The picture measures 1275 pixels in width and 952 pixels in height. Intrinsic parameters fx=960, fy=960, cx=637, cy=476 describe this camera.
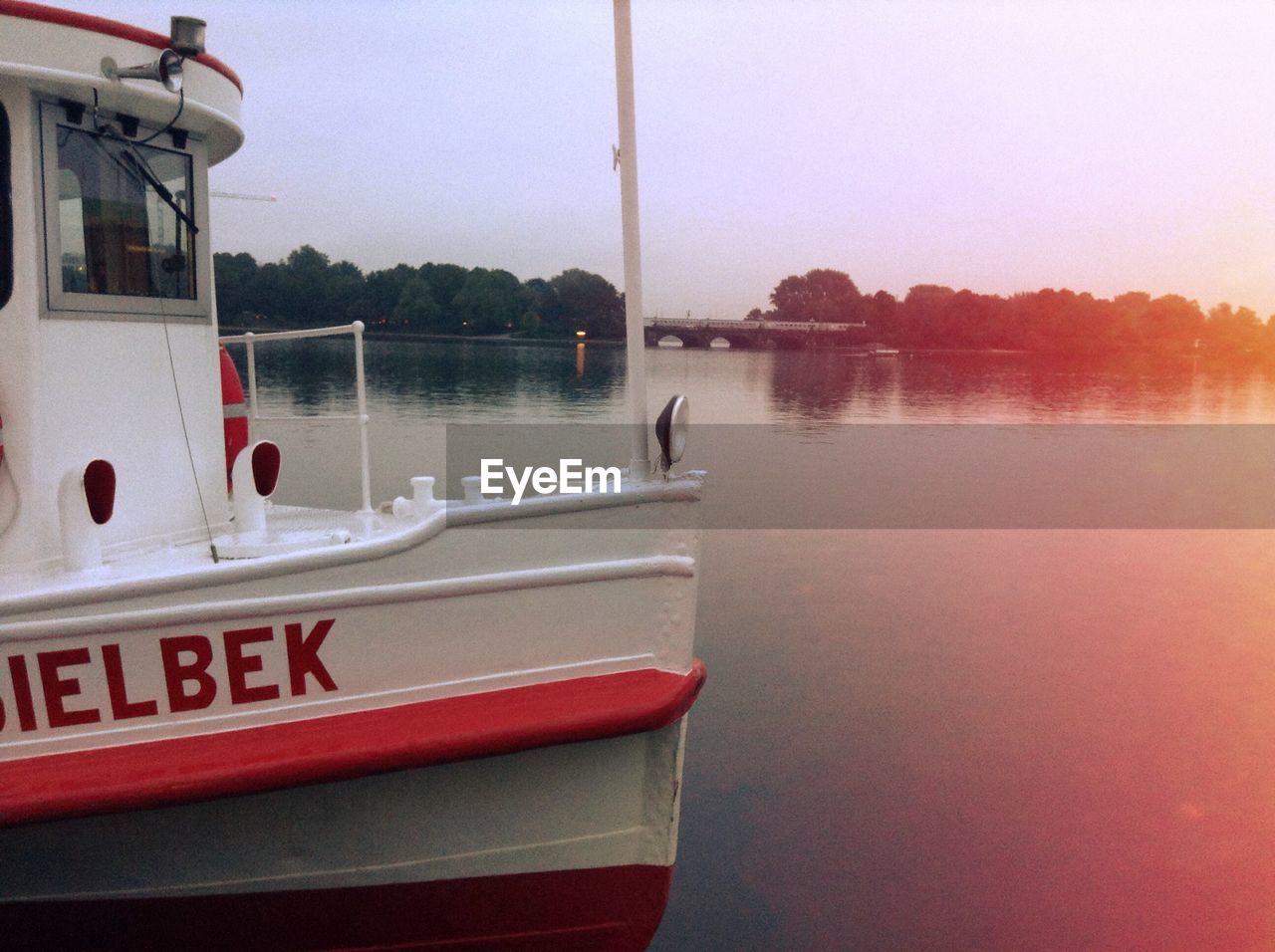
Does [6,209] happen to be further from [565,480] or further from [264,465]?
[565,480]

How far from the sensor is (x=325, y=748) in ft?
10.5

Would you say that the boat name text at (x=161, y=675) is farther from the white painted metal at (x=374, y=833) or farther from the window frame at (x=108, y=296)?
the window frame at (x=108, y=296)

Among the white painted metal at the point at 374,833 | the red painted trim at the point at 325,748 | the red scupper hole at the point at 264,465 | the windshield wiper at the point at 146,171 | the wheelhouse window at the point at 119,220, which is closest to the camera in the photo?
the red painted trim at the point at 325,748

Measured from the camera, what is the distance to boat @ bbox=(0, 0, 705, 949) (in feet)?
10.5

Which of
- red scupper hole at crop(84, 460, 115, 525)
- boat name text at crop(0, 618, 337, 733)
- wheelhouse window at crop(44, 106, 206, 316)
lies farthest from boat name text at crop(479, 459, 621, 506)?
wheelhouse window at crop(44, 106, 206, 316)

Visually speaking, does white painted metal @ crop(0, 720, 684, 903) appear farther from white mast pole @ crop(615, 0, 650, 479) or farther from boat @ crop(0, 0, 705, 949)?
white mast pole @ crop(615, 0, 650, 479)

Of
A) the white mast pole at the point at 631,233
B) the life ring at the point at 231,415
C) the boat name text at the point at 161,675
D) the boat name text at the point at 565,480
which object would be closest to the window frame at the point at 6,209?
the life ring at the point at 231,415

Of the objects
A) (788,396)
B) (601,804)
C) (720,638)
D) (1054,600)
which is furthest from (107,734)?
(788,396)

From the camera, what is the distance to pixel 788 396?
5109 centimetres

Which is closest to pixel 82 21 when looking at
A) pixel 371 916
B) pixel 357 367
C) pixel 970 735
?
pixel 357 367

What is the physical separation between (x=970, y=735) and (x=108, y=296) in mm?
8660

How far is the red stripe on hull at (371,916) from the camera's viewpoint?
3.53 metres

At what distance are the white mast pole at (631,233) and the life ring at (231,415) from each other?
206 cm

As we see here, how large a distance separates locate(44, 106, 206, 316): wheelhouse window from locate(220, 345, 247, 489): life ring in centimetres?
46
